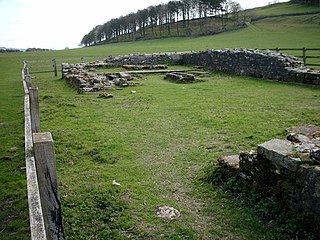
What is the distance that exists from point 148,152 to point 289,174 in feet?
11.7

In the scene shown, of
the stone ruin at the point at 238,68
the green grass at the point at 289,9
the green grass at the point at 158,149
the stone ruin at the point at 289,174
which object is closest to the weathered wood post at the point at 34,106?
the green grass at the point at 158,149

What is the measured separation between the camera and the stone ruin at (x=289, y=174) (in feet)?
13.1

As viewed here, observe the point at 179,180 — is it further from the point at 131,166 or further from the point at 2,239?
the point at 2,239

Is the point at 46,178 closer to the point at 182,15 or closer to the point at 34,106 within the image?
the point at 34,106

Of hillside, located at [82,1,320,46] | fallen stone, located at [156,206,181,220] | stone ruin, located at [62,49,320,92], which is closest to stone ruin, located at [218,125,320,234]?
fallen stone, located at [156,206,181,220]

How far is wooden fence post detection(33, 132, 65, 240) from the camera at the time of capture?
3.07 m

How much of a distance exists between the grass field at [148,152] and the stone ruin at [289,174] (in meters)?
0.43

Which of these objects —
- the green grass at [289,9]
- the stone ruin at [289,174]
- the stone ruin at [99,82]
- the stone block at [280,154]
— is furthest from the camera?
the green grass at [289,9]

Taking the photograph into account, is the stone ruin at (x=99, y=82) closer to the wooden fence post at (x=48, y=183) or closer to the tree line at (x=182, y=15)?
the wooden fence post at (x=48, y=183)

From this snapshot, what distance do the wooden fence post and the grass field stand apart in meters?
1.00

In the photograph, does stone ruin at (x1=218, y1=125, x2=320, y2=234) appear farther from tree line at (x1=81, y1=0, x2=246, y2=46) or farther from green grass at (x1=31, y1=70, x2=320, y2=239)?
tree line at (x1=81, y1=0, x2=246, y2=46)

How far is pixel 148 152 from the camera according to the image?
23.6ft

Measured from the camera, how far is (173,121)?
31.8 ft

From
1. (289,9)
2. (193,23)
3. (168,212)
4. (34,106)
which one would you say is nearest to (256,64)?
(34,106)
